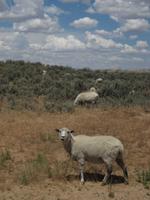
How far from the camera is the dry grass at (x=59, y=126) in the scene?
12.0 m

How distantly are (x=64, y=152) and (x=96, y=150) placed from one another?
9.76ft

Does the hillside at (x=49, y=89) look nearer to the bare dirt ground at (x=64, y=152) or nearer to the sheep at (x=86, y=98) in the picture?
the sheep at (x=86, y=98)

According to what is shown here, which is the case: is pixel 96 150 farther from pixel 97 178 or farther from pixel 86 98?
pixel 86 98

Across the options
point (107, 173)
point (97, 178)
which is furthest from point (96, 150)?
point (97, 178)

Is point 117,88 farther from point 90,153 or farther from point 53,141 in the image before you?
point 90,153

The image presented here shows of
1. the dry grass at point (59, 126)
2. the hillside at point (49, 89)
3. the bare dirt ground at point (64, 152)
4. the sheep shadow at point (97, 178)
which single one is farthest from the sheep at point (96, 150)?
the hillside at point (49, 89)

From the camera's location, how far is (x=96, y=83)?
32656mm

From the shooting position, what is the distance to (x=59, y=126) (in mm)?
16781

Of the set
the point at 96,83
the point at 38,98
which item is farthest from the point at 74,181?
the point at 96,83

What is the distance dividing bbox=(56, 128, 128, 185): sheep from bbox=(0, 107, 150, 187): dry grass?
2.07 ft

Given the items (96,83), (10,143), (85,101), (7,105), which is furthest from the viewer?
(96,83)

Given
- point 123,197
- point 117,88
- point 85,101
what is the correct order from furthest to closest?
point 117,88, point 85,101, point 123,197

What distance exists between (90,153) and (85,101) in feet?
45.6

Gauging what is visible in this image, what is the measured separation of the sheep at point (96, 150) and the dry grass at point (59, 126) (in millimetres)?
630
